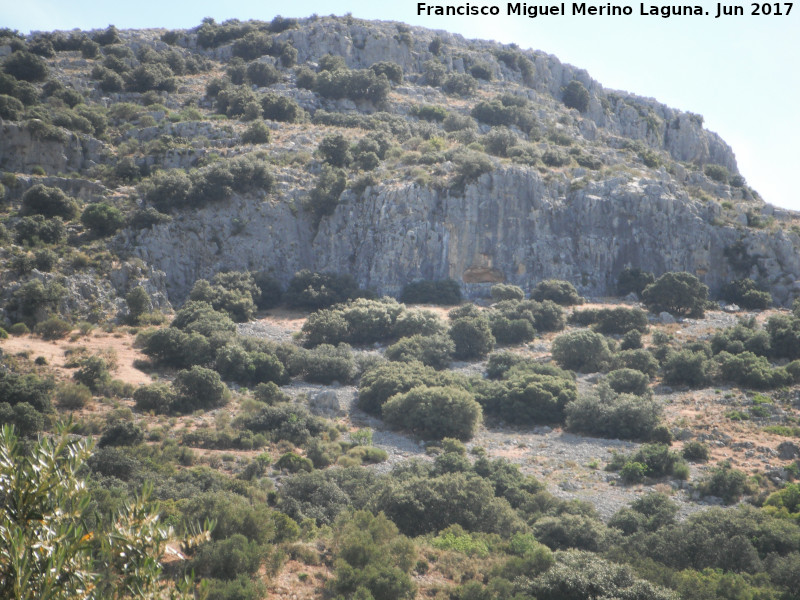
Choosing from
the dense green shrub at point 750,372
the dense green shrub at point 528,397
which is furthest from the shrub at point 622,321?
the dense green shrub at point 528,397

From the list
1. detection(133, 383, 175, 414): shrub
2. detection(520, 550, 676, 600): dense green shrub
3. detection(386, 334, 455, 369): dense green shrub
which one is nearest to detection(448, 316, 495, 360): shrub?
detection(386, 334, 455, 369): dense green shrub

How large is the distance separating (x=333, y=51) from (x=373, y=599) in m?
70.4

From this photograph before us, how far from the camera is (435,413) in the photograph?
86.8 feet

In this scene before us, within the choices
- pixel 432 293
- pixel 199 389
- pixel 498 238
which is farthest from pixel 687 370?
pixel 199 389

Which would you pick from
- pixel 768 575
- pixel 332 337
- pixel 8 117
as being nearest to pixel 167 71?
pixel 8 117

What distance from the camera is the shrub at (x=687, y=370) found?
31.7 meters

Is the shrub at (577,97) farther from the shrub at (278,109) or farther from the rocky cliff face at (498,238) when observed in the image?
the shrub at (278,109)

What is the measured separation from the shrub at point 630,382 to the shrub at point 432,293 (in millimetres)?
15085

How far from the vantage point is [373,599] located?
12.3 meters

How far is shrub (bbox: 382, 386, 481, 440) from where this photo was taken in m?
26.2

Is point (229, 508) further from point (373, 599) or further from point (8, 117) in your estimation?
point (8, 117)

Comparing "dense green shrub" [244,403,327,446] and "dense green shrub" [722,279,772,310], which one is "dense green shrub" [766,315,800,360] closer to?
"dense green shrub" [722,279,772,310]

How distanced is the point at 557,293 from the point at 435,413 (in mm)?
21268

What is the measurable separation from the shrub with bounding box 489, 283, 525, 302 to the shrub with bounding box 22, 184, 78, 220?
1062 inches
